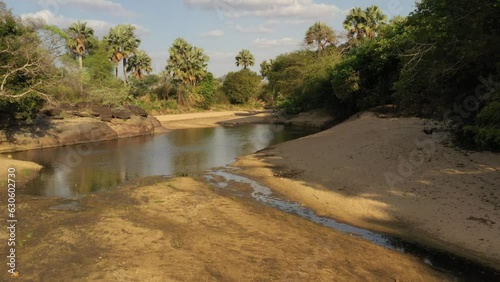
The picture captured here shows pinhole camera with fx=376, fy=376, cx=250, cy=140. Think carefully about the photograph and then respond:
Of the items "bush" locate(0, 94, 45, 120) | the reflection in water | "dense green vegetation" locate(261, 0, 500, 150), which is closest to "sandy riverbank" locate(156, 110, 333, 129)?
"dense green vegetation" locate(261, 0, 500, 150)

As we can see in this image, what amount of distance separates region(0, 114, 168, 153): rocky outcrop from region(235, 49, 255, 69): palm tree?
179 feet

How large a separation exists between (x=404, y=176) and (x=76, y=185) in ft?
49.6

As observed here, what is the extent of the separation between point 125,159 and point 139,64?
41.1 meters

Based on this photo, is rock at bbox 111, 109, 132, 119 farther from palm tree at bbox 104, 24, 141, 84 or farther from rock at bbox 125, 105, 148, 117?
palm tree at bbox 104, 24, 141, 84

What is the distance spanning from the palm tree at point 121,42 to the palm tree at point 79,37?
2.84 m

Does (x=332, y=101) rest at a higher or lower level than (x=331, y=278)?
higher

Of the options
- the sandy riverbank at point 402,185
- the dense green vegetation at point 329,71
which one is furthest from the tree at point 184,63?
the sandy riverbank at point 402,185

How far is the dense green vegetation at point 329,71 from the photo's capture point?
12.7m

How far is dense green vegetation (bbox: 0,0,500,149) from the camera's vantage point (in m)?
12.7

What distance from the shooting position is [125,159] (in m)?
26.0

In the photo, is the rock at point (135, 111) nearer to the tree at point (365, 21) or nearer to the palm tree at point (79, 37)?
the palm tree at point (79, 37)

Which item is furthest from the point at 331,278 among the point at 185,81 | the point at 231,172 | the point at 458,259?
the point at 185,81

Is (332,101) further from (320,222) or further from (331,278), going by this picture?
(331,278)

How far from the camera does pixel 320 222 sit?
12.6 metres
